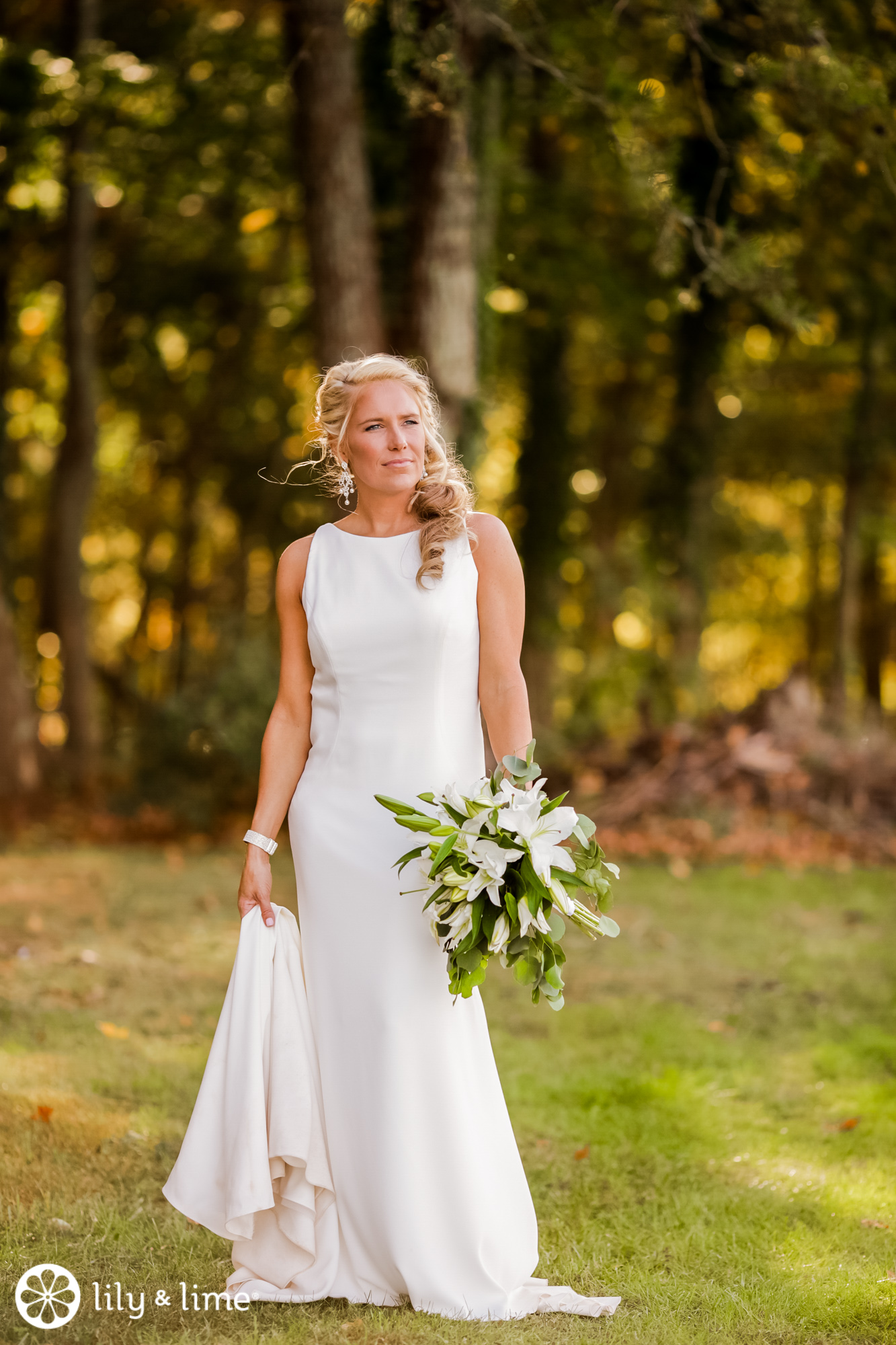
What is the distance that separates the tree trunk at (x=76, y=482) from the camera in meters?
14.6

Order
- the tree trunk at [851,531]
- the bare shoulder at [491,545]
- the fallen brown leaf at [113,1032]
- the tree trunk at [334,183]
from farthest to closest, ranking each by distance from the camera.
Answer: the tree trunk at [851,531], the tree trunk at [334,183], the fallen brown leaf at [113,1032], the bare shoulder at [491,545]

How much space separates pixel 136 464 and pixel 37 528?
3.26 metres

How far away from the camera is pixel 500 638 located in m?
3.59

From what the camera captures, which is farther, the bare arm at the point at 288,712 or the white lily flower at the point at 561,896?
the bare arm at the point at 288,712

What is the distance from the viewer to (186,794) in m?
12.2

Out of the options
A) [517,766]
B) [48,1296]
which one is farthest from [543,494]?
[48,1296]

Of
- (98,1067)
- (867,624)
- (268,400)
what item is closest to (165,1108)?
(98,1067)

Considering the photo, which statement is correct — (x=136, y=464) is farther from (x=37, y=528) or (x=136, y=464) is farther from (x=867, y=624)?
(x=867, y=624)

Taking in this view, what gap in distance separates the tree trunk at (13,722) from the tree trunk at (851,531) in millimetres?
9892

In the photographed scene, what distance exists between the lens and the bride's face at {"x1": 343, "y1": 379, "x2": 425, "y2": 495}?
11.8 feet

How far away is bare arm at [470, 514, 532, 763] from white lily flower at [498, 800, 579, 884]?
41cm

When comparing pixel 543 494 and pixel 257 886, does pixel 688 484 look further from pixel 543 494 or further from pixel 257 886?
pixel 257 886

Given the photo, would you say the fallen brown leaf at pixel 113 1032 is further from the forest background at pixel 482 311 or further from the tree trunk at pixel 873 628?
the tree trunk at pixel 873 628

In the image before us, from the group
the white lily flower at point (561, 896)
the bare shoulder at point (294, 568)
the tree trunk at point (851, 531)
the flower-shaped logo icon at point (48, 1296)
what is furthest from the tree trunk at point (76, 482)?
the white lily flower at point (561, 896)
